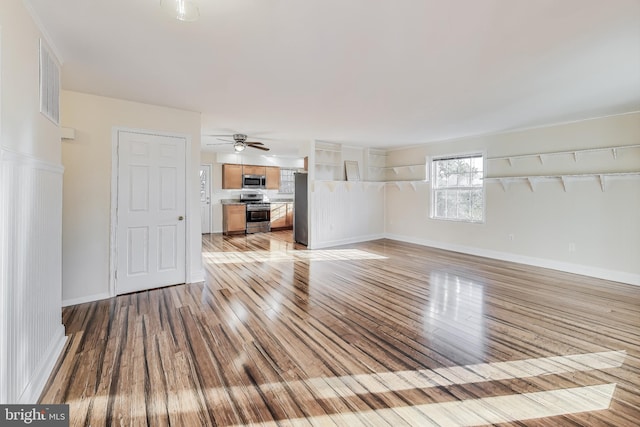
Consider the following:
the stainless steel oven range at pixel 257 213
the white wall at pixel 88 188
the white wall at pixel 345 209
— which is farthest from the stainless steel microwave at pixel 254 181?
the white wall at pixel 88 188

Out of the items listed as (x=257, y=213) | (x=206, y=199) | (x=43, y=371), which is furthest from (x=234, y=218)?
(x=43, y=371)

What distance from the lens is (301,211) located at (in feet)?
23.3

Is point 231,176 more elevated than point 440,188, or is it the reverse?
point 231,176

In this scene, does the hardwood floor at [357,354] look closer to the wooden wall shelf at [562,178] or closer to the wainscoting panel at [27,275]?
the wainscoting panel at [27,275]

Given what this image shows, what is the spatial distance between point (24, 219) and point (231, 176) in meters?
7.18

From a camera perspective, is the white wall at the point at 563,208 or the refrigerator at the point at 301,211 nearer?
the white wall at the point at 563,208

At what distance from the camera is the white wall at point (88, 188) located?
10.9 feet

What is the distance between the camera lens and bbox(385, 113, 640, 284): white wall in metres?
4.20

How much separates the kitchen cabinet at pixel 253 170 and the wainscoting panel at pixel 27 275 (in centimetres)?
671

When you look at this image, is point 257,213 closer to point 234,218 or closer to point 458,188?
point 234,218

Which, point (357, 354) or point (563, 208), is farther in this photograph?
point (563, 208)

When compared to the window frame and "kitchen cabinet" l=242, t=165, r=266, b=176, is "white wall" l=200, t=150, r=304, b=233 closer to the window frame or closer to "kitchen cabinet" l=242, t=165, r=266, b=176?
"kitchen cabinet" l=242, t=165, r=266, b=176

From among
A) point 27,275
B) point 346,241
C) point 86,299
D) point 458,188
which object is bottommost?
point 86,299

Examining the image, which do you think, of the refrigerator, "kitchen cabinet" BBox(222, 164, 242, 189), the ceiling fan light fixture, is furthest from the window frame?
the ceiling fan light fixture
